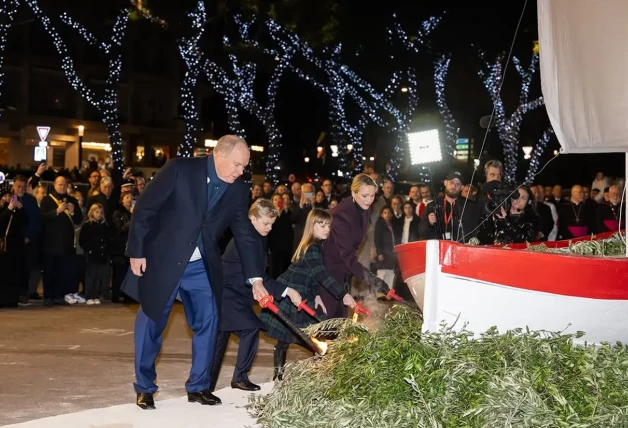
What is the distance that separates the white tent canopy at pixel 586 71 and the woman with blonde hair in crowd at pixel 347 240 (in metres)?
1.97

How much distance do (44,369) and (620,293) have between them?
5.39 m

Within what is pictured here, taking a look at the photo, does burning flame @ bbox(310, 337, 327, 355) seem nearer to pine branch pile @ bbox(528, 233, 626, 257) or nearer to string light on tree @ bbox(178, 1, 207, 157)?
pine branch pile @ bbox(528, 233, 626, 257)

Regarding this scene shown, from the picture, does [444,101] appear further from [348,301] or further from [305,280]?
[348,301]

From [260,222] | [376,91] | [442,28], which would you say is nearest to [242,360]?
[260,222]

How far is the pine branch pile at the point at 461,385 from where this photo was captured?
17.9ft

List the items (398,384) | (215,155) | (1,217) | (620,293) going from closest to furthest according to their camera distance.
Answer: (398,384) < (620,293) < (215,155) < (1,217)

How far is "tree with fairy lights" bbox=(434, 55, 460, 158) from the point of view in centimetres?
3369

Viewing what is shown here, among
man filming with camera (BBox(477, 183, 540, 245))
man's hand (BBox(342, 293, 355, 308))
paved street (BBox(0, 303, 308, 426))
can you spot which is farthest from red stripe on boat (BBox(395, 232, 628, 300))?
man filming with camera (BBox(477, 183, 540, 245))

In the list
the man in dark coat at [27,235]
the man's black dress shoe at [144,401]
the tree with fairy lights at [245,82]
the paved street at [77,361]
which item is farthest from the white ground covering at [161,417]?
the tree with fairy lights at [245,82]

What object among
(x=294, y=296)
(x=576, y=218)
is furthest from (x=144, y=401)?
(x=576, y=218)

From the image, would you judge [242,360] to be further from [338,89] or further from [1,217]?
[338,89]

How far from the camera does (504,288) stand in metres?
6.27

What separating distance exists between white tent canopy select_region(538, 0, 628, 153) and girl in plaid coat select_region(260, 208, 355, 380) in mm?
2302

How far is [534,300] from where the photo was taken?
628 cm
